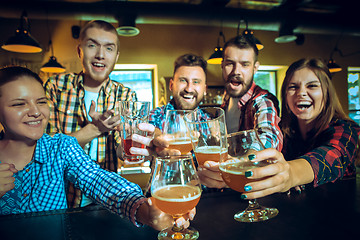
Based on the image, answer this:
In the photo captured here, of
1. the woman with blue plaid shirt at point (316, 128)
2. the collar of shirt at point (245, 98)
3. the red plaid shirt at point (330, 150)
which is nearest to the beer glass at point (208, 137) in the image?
the woman with blue plaid shirt at point (316, 128)

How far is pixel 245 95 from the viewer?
190cm

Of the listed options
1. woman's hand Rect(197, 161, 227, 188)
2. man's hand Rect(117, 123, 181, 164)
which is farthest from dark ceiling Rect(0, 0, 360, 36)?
woman's hand Rect(197, 161, 227, 188)

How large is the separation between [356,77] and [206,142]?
900 cm

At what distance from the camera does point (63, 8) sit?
3910 millimetres

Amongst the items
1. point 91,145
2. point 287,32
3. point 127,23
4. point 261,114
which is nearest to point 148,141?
point 261,114

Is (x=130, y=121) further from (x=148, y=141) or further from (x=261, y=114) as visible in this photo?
(x=261, y=114)

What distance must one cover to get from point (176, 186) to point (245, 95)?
1.29m

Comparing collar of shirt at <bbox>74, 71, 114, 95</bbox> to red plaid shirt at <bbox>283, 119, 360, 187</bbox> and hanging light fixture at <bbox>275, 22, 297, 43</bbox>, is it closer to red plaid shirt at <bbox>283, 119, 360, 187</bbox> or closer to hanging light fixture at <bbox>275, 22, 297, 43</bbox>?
red plaid shirt at <bbox>283, 119, 360, 187</bbox>

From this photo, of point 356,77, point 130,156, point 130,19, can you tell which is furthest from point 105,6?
→ point 356,77

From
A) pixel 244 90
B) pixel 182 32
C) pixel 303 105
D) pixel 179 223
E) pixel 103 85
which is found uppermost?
pixel 182 32

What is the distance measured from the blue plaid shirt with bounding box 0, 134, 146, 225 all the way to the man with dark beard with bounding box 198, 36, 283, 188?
3.14 feet

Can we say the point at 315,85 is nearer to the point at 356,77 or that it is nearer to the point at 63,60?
the point at 63,60

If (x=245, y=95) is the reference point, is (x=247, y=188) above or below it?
below

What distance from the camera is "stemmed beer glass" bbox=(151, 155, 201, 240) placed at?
0.75m
